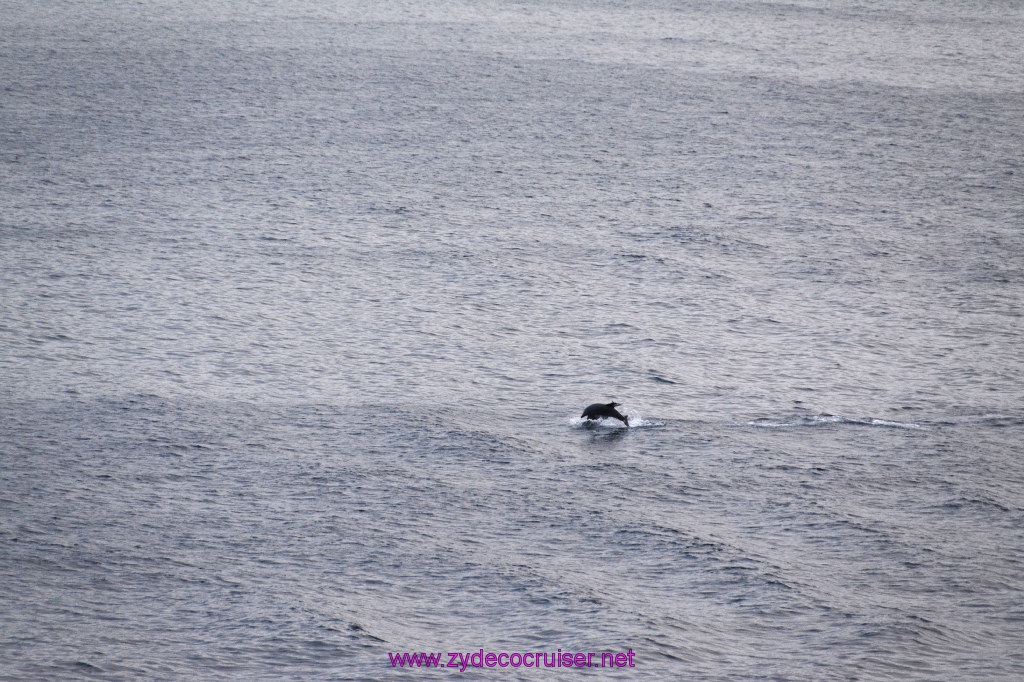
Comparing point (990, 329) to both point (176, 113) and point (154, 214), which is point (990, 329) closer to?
point (154, 214)

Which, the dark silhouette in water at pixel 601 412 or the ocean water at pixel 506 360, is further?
the dark silhouette in water at pixel 601 412

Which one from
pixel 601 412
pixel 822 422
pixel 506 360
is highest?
pixel 506 360

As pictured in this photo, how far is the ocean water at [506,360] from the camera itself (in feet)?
116

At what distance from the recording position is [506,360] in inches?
2099

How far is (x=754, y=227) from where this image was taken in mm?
68938

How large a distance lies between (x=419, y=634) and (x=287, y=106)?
2387 inches

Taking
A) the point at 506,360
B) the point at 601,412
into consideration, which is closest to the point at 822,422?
the point at 601,412

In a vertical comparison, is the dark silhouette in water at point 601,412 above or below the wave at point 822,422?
below

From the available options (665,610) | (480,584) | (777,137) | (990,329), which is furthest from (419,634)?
(777,137)

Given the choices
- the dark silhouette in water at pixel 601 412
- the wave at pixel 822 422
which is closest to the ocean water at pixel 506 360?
the wave at pixel 822 422

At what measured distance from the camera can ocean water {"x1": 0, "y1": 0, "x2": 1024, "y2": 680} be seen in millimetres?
35500

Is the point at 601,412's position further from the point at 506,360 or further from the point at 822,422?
the point at 822,422

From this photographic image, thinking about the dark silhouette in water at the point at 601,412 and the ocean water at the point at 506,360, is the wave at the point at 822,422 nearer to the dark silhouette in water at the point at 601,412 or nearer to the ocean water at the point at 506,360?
the ocean water at the point at 506,360

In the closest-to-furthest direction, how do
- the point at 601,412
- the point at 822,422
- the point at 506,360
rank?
the point at 601,412, the point at 822,422, the point at 506,360
